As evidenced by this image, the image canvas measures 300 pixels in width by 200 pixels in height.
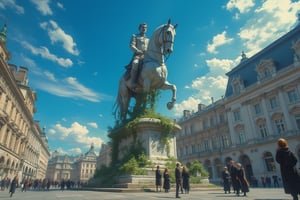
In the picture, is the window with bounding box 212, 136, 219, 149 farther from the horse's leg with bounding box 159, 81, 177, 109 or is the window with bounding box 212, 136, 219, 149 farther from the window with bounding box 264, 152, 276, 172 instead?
the horse's leg with bounding box 159, 81, 177, 109

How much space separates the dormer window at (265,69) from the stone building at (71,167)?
105736 mm

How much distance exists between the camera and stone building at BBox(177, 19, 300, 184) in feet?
94.2

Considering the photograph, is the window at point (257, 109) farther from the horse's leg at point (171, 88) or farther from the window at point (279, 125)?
the horse's leg at point (171, 88)

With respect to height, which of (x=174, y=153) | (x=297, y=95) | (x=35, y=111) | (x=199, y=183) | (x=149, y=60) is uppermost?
(x=35, y=111)

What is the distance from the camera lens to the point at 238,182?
278 inches

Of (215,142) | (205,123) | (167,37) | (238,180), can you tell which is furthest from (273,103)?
(167,37)

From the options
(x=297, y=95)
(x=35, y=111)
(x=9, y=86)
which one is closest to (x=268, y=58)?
(x=297, y=95)

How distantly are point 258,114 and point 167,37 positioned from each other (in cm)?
3057

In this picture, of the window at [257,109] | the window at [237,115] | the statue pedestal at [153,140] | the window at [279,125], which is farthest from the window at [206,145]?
the statue pedestal at [153,140]

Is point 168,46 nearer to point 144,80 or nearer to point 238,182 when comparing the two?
point 144,80

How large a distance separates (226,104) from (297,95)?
13297mm

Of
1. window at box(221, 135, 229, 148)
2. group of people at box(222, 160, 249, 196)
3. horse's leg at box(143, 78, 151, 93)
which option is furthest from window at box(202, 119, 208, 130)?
horse's leg at box(143, 78, 151, 93)

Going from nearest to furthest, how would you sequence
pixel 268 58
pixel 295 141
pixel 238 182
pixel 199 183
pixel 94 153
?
pixel 238 182 → pixel 199 183 → pixel 295 141 → pixel 268 58 → pixel 94 153

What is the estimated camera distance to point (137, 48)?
1073cm
